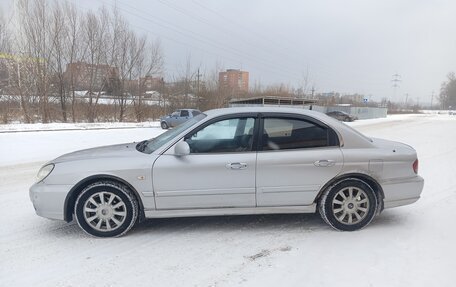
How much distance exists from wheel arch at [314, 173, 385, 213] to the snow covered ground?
0.41 meters

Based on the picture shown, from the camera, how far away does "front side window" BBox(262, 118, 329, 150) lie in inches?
162

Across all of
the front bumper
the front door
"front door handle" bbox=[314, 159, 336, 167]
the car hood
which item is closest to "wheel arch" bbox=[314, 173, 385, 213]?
"front door handle" bbox=[314, 159, 336, 167]

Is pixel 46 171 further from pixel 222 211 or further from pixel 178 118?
pixel 178 118

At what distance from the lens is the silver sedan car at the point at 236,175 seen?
3.90 meters

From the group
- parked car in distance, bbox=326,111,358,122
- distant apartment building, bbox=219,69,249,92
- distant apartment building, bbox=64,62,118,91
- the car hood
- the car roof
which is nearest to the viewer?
the car hood

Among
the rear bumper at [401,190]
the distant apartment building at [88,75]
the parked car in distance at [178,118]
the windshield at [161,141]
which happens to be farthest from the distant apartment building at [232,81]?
the rear bumper at [401,190]

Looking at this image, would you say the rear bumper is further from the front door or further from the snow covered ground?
the front door

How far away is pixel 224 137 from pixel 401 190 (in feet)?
7.84

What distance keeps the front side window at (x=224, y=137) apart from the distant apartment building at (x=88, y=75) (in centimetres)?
3006

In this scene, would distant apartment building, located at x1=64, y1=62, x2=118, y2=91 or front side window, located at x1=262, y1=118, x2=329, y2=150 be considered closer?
front side window, located at x1=262, y1=118, x2=329, y2=150

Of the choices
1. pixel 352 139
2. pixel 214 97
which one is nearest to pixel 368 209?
pixel 352 139

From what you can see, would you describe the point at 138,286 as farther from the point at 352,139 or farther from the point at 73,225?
the point at 352,139

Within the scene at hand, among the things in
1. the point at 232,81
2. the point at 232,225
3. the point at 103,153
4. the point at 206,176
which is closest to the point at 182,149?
the point at 206,176

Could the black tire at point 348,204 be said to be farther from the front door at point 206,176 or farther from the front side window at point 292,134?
the front door at point 206,176
